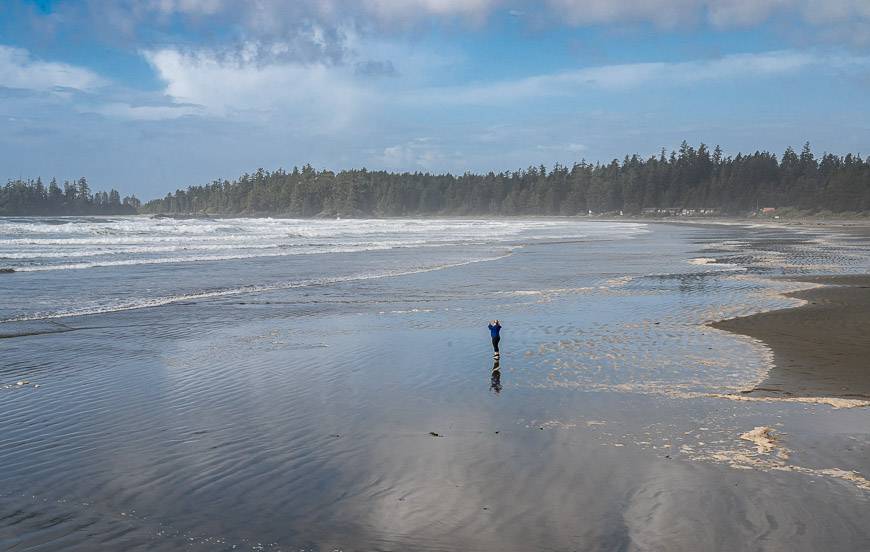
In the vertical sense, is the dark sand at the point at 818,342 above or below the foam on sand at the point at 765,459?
below

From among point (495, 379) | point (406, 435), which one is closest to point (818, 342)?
point (495, 379)

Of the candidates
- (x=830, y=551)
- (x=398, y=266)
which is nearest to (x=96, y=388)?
(x=830, y=551)

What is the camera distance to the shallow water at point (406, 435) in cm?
590

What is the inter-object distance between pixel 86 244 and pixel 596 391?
43.0 m

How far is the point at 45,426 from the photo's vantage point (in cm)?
873

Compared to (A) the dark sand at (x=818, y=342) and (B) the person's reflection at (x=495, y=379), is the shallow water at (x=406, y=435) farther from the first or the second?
(A) the dark sand at (x=818, y=342)

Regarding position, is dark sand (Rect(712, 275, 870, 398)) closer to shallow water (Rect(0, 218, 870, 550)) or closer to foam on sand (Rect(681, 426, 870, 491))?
shallow water (Rect(0, 218, 870, 550))

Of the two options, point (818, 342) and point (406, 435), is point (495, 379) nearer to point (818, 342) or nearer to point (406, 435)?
point (406, 435)

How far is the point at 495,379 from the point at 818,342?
268 inches

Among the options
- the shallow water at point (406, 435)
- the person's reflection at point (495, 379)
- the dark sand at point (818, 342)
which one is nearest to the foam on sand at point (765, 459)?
the shallow water at point (406, 435)

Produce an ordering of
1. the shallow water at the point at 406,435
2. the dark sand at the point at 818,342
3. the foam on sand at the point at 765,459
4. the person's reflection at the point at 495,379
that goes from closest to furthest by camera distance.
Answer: the shallow water at the point at 406,435
the foam on sand at the point at 765,459
the dark sand at the point at 818,342
the person's reflection at the point at 495,379

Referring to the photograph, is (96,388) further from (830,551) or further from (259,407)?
(830,551)

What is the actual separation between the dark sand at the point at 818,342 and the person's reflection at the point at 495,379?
11.6ft

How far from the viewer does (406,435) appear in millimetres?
8359
